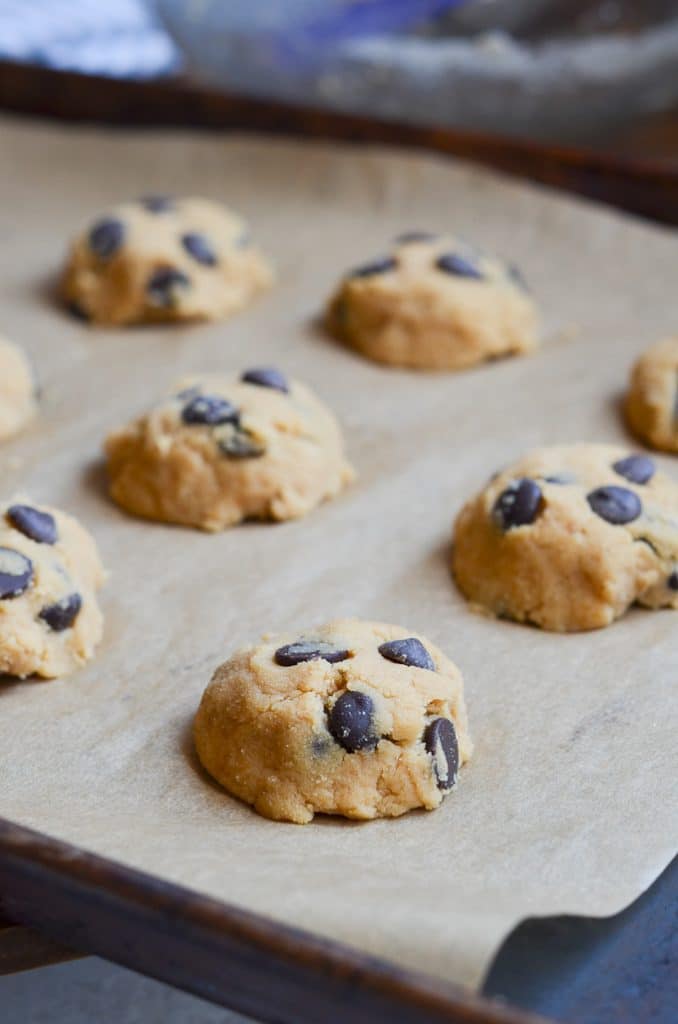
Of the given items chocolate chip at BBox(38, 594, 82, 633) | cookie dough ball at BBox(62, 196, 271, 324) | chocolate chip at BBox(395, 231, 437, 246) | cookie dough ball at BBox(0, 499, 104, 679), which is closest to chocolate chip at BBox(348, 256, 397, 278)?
chocolate chip at BBox(395, 231, 437, 246)

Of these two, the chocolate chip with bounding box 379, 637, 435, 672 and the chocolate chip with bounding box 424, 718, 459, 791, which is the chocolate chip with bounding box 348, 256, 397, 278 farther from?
the chocolate chip with bounding box 424, 718, 459, 791

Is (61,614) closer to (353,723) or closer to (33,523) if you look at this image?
(33,523)

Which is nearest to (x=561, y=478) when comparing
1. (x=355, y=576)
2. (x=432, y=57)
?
(x=355, y=576)

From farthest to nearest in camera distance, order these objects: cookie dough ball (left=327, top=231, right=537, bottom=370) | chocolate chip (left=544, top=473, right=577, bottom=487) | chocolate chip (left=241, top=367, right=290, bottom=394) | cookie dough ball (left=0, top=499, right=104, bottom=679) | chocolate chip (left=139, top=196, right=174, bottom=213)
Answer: chocolate chip (left=139, top=196, right=174, bottom=213)
cookie dough ball (left=327, top=231, right=537, bottom=370)
chocolate chip (left=241, top=367, right=290, bottom=394)
chocolate chip (left=544, top=473, right=577, bottom=487)
cookie dough ball (left=0, top=499, right=104, bottom=679)

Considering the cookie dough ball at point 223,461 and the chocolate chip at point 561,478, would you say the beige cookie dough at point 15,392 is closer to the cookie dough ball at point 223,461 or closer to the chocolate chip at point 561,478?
the cookie dough ball at point 223,461

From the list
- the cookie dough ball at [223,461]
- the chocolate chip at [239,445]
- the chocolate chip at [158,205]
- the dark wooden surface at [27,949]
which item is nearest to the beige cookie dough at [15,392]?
the cookie dough ball at [223,461]

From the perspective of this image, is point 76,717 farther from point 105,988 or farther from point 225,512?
point 225,512

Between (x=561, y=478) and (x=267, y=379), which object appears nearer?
(x=561, y=478)
